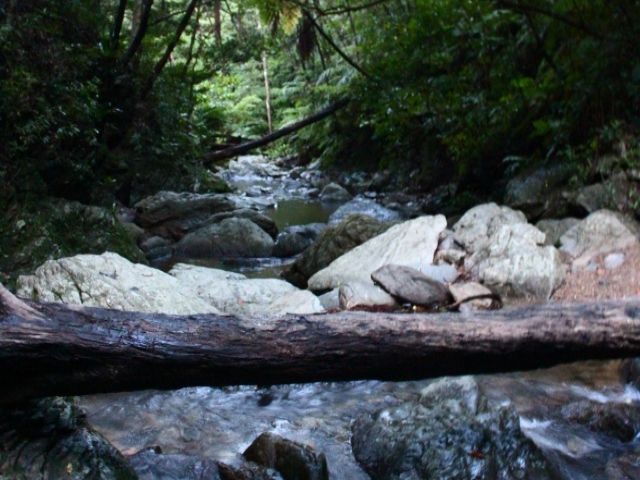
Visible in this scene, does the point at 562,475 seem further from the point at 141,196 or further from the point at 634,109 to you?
the point at 141,196

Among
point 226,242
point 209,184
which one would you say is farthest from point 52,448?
point 209,184

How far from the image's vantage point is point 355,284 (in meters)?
5.86

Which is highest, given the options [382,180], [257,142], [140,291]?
[257,142]

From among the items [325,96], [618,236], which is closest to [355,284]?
[618,236]

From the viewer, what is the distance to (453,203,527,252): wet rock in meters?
6.63

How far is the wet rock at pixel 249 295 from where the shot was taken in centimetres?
542

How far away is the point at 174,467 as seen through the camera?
288cm

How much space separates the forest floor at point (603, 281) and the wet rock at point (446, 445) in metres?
2.46

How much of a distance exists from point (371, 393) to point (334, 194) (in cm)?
1028

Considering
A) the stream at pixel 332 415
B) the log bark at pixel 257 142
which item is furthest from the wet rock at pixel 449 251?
the log bark at pixel 257 142

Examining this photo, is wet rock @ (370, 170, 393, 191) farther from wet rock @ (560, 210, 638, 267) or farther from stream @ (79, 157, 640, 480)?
stream @ (79, 157, 640, 480)

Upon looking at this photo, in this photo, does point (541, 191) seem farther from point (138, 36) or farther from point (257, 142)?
point (257, 142)

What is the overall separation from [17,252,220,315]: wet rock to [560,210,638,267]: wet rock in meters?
3.51

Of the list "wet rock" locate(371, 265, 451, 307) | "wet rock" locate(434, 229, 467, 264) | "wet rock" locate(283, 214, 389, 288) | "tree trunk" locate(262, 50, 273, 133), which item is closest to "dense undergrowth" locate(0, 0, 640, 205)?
"wet rock" locate(434, 229, 467, 264)
